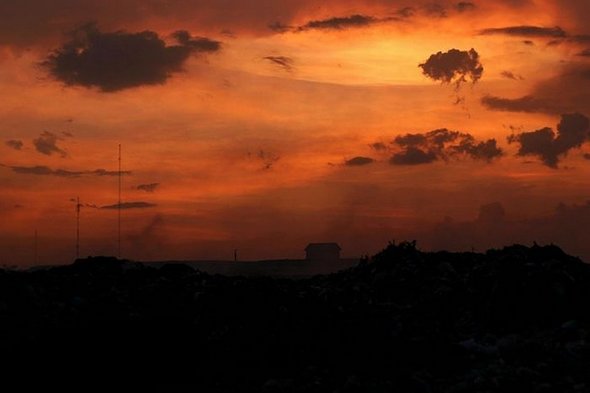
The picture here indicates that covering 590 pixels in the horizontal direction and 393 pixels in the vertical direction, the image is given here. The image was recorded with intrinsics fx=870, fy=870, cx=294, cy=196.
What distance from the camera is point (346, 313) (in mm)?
19078

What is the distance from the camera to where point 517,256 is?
22.3m

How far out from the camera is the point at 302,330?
59.0ft

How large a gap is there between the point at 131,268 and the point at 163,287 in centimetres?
229

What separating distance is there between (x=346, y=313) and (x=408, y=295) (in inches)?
129

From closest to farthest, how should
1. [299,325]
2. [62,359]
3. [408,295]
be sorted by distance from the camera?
[62,359] < [299,325] < [408,295]

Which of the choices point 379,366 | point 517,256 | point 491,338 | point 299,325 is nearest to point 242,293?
point 299,325

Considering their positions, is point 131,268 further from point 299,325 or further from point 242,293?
point 299,325

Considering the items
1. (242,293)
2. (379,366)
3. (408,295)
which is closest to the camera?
(379,366)

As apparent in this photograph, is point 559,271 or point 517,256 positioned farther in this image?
point 517,256

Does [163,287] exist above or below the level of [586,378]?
above

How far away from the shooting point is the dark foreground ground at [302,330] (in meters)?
15.6

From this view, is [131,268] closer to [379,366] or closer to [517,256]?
[379,366]

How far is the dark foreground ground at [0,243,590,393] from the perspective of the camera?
15.6 m

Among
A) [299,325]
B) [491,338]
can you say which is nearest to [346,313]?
[299,325]
